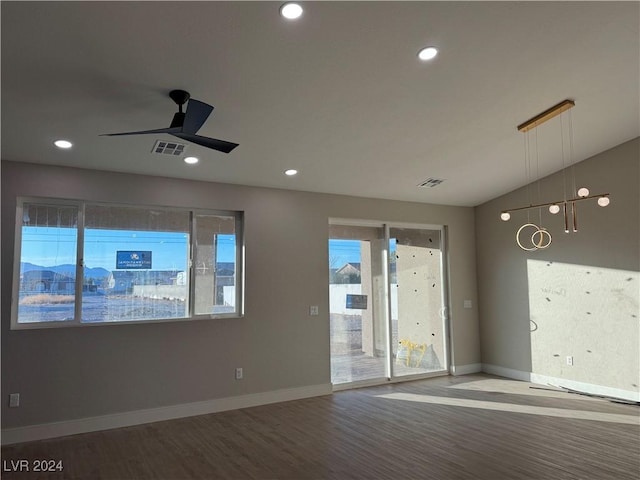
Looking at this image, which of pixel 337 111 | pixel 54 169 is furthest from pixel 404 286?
pixel 54 169

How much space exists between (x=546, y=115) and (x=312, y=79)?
260 centimetres

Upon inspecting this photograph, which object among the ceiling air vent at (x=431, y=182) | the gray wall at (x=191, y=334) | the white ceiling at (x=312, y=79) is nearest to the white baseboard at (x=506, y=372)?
the gray wall at (x=191, y=334)

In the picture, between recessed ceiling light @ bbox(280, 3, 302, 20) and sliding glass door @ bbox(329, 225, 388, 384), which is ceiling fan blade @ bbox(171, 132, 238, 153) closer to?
recessed ceiling light @ bbox(280, 3, 302, 20)

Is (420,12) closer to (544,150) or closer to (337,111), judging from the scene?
(337,111)

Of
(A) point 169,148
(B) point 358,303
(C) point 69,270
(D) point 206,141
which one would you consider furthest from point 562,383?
(C) point 69,270

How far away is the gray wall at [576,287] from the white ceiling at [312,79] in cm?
76

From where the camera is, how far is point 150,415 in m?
4.67

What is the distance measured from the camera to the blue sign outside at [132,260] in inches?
188

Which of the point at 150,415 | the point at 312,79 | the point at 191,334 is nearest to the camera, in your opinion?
the point at 312,79

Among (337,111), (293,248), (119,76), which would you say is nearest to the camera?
(119,76)

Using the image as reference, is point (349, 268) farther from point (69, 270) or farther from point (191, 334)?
point (69, 270)

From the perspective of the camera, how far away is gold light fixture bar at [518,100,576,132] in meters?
4.29

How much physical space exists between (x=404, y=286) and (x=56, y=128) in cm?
495

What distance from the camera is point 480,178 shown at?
20.1 feet
